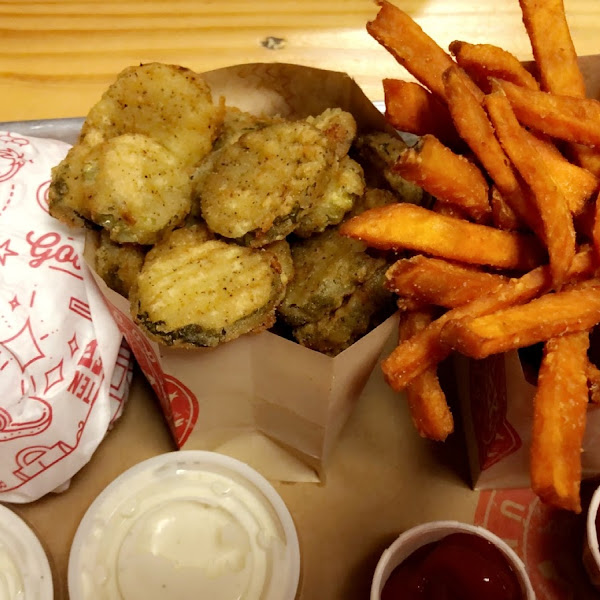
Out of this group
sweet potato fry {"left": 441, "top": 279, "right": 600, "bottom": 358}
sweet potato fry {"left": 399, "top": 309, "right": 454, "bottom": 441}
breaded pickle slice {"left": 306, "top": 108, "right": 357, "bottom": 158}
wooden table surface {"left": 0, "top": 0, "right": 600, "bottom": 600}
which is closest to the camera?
sweet potato fry {"left": 441, "top": 279, "right": 600, "bottom": 358}

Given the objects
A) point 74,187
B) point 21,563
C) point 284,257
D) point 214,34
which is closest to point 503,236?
point 284,257

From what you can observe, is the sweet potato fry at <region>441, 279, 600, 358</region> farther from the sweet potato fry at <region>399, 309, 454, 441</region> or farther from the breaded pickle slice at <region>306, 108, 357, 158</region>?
the breaded pickle slice at <region>306, 108, 357, 158</region>

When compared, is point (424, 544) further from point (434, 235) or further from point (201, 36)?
point (201, 36)

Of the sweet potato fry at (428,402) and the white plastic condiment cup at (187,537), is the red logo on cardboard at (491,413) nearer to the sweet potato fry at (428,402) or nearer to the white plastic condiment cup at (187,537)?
the sweet potato fry at (428,402)

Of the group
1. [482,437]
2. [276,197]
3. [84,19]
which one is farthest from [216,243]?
[84,19]

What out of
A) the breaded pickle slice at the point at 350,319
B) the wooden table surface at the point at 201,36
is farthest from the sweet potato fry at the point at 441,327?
the wooden table surface at the point at 201,36

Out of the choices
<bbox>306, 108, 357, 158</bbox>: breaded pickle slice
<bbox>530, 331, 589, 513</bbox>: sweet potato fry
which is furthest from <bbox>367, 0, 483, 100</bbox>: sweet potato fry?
<bbox>530, 331, 589, 513</bbox>: sweet potato fry
